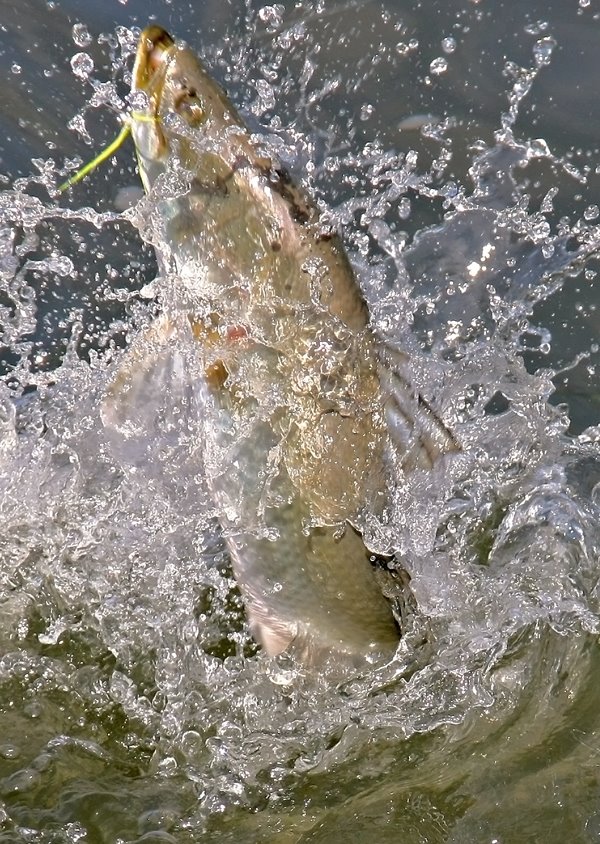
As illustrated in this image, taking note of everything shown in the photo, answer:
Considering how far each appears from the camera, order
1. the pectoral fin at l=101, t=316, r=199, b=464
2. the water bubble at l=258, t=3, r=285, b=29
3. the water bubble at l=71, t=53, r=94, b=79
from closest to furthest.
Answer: the pectoral fin at l=101, t=316, r=199, b=464 < the water bubble at l=71, t=53, r=94, b=79 < the water bubble at l=258, t=3, r=285, b=29

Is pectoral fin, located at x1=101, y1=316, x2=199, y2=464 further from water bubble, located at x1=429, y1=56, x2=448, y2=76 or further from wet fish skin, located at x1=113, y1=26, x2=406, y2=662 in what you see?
water bubble, located at x1=429, y1=56, x2=448, y2=76

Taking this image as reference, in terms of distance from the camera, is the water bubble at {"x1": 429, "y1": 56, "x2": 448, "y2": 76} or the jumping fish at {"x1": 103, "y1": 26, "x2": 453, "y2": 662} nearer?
the jumping fish at {"x1": 103, "y1": 26, "x2": 453, "y2": 662}

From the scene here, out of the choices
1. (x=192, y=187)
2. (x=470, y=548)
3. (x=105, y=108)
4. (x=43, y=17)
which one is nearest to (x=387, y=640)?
(x=470, y=548)

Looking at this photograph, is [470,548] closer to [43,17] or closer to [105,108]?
[105,108]

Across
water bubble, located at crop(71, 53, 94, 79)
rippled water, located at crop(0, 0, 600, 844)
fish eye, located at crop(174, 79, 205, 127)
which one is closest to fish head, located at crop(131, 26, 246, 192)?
fish eye, located at crop(174, 79, 205, 127)

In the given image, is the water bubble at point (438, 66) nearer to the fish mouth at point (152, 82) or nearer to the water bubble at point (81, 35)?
the water bubble at point (81, 35)

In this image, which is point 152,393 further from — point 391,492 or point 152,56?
point 152,56
